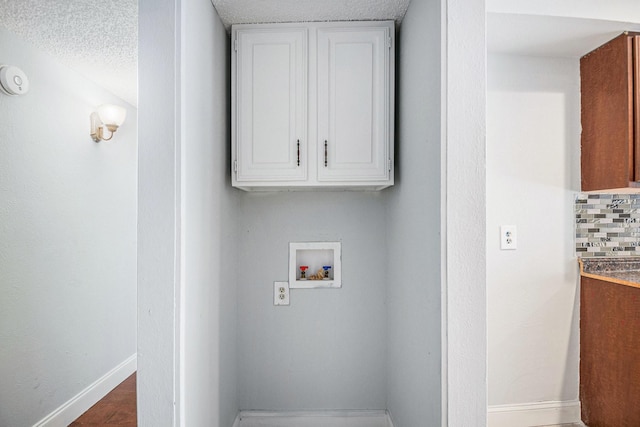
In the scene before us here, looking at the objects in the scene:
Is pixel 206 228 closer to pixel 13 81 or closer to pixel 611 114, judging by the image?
pixel 13 81

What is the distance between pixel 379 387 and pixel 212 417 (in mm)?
977

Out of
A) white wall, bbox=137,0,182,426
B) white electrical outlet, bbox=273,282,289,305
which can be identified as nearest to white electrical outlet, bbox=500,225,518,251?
white electrical outlet, bbox=273,282,289,305

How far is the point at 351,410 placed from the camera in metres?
2.07

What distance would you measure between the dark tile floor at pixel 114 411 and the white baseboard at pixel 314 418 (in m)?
0.93

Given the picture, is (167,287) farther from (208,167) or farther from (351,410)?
(351,410)

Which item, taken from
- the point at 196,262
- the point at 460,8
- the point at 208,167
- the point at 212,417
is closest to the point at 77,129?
the point at 208,167

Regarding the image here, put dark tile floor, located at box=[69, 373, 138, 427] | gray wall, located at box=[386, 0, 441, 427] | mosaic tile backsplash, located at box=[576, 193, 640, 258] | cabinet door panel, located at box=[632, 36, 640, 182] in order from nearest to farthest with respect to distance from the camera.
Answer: gray wall, located at box=[386, 0, 441, 427]
cabinet door panel, located at box=[632, 36, 640, 182]
mosaic tile backsplash, located at box=[576, 193, 640, 258]
dark tile floor, located at box=[69, 373, 138, 427]

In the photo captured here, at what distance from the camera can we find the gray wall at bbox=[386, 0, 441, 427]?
1.27m

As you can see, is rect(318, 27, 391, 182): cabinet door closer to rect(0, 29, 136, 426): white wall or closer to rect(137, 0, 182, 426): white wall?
rect(137, 0, 182, 426): white wall

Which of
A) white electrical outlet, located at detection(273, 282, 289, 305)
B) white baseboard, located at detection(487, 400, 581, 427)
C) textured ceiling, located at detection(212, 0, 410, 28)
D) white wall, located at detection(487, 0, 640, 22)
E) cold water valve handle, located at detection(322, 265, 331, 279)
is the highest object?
white wall, located at detection(487, 0, 640, 22)

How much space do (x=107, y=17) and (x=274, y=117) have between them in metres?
1.03

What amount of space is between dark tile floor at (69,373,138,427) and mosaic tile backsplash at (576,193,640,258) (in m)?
3.11

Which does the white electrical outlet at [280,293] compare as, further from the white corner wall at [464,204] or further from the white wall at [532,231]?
the white wall at [532,231]

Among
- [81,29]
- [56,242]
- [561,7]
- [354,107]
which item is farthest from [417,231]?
[56,242]
